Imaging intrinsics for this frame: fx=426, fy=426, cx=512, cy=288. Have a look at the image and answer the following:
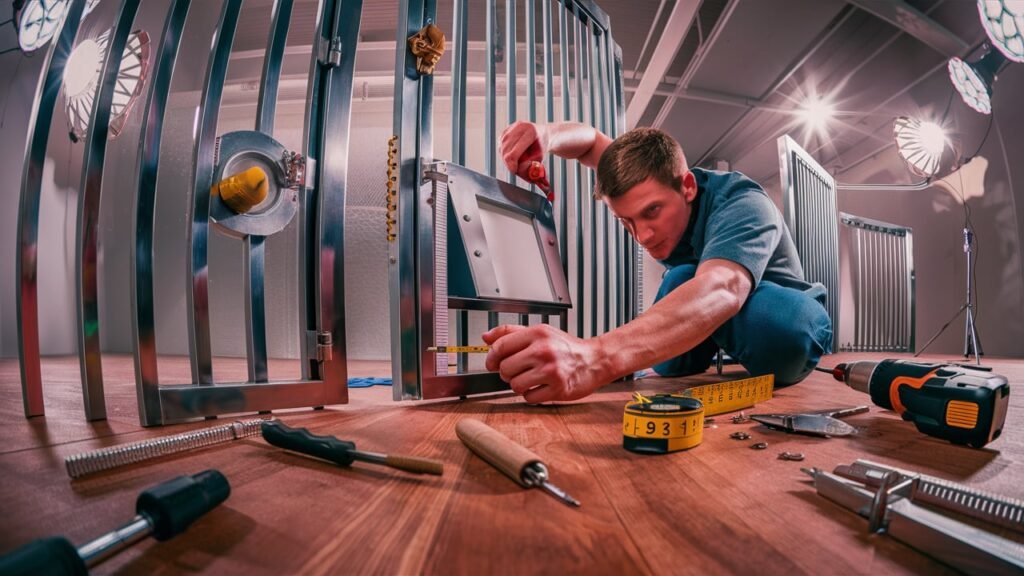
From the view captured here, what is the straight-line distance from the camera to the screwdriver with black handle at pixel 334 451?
0.55m

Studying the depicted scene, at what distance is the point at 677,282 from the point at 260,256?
5.06 ft

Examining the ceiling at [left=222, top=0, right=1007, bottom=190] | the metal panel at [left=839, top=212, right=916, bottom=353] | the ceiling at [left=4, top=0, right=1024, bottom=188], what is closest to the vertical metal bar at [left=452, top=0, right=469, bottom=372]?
the ceiling at [left=4, top=0, right=1024, bottom=188]

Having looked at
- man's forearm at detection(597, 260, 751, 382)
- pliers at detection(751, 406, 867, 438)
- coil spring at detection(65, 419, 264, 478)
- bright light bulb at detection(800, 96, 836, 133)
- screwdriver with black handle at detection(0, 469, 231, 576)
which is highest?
bright light bulb at detection(800, 96, 836, 133)

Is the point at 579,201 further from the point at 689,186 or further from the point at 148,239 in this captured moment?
the point at 148,239

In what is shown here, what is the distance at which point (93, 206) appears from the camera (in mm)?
831

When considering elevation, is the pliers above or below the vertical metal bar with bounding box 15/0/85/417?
below

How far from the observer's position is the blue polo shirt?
46.7 inches

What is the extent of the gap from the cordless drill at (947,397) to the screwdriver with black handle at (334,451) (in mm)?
867

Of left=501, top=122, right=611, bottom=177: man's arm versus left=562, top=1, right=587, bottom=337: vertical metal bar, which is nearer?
left=501, top=122, right=611, bottom=177: man's arm

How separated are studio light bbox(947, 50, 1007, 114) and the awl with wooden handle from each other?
15.4ft

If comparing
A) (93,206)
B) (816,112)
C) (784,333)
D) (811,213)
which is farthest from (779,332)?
(816,112)

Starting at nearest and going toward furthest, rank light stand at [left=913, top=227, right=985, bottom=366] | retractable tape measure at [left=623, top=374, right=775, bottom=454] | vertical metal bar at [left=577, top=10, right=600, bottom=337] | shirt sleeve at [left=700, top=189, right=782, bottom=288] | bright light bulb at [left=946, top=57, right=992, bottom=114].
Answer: retractable tape measure at [left=623, top=374, right=775, bottom=454], shirt sleeve at [left=700, top=189, right=782, bottom=288], vertical metal bar at [left=577, top=10, right=600, bottom=337], bright light bulb at [left=946, top=57, right=992, bottom=114], light stand at [left=913, top=227, right=985, bottom=366]

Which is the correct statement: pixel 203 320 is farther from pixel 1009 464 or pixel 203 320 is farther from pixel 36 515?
pixel 1009 464

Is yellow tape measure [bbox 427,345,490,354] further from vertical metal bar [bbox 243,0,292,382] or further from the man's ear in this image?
the man's ear
